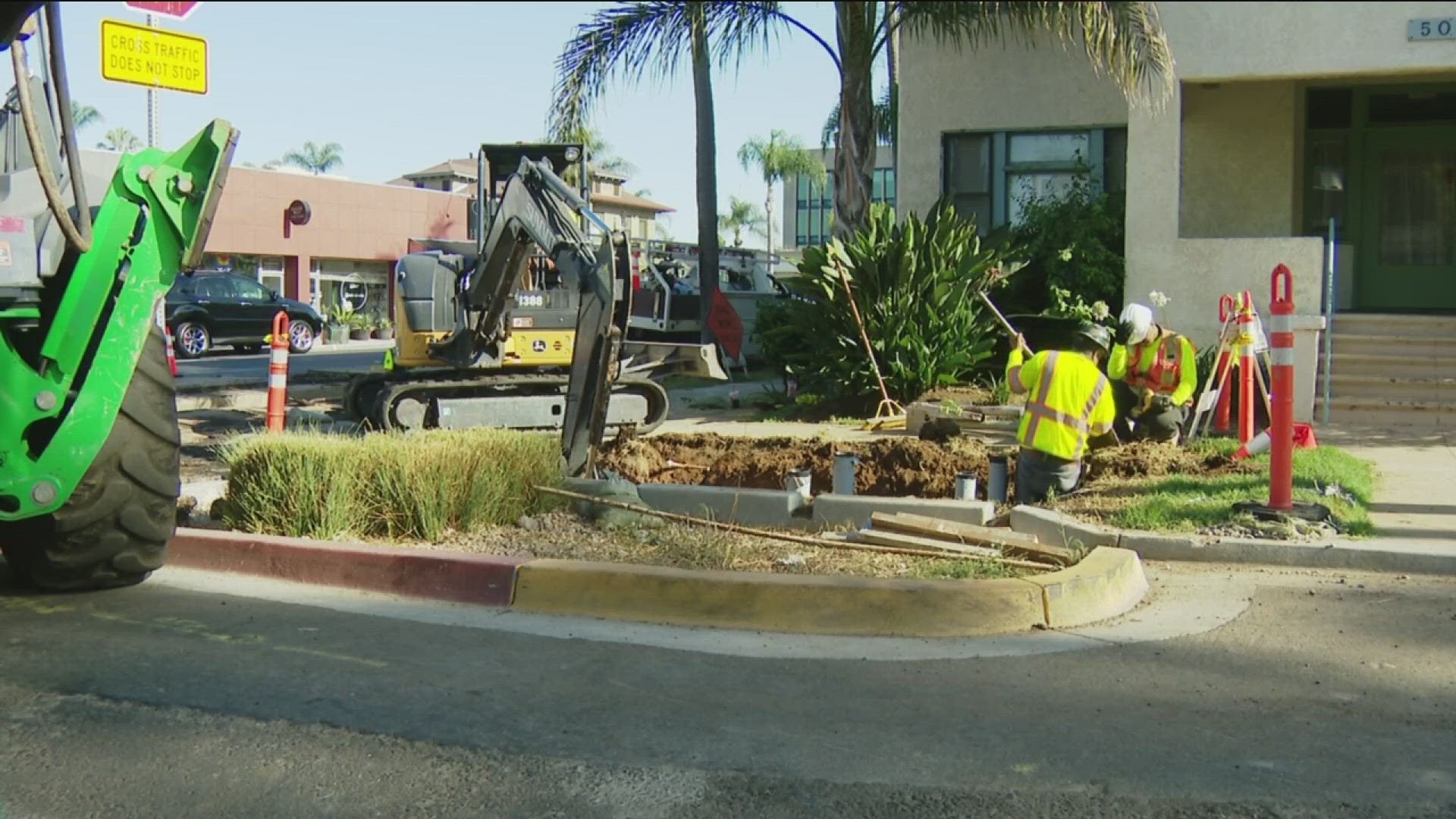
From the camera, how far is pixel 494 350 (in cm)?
1433

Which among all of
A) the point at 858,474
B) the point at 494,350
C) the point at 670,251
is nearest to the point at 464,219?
the point at 670,251

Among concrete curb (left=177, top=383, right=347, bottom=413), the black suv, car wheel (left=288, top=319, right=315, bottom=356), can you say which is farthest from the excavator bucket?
car wheel (left=288, top=319, right=315, bottom=356)

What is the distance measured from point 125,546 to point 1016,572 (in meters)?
4.15

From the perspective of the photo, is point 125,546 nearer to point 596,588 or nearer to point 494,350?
point 596,588

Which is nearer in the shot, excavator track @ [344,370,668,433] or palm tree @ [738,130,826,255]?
excavator track @ [344,370,668,433]

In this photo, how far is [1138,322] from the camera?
11664 mm

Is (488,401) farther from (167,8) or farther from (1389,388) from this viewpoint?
(1389,388)

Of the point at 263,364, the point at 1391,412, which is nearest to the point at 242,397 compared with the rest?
the point at 263,364

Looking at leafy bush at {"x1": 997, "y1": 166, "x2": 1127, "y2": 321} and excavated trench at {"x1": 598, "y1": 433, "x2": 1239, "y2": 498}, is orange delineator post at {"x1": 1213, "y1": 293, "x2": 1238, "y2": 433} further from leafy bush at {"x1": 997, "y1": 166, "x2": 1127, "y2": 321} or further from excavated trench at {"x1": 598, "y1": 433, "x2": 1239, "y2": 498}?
leafy bush at {"x1": 997, "y1": 166, "x2": 1127, "y2": 321}

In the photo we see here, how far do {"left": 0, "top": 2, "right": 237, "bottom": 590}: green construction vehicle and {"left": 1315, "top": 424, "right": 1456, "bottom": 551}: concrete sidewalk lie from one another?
661 centimetres

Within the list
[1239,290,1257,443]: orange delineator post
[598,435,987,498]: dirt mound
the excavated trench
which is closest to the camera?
the excavated trench

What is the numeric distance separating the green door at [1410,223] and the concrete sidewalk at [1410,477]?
15.1 ft

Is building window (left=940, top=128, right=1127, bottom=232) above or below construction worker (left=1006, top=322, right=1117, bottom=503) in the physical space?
above

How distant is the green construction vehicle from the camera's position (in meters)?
5.99
